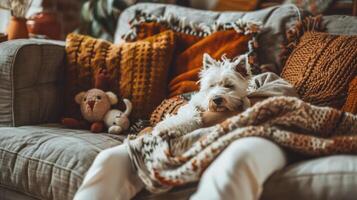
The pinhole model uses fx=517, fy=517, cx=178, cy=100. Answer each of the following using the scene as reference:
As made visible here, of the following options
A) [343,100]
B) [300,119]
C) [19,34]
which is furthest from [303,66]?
[19,34]

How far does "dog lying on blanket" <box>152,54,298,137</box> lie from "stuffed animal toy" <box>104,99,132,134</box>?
0.33m

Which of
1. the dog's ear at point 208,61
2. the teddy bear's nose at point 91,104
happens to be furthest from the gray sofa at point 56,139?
the dog's ear at point 208,61

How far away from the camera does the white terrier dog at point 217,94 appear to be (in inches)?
66.1

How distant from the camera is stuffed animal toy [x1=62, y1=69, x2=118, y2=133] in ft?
6.85

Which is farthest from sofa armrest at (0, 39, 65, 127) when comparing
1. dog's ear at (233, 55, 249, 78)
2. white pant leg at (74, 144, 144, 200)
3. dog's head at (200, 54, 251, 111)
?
dog's ear at (233, 55, 249, 78)

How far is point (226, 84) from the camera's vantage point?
67.7 inches

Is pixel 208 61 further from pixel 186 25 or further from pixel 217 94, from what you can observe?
pixel 186 25

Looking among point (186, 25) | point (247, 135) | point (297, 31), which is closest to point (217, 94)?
point (247, 135)

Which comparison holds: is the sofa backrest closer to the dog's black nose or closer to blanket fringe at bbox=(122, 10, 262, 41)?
blanket fringe at bbox=(122, 10, 262, 41)

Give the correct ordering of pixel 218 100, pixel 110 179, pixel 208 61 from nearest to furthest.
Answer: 1. pixel 110 179
2. pixel 218 100
3. pixel 208 61

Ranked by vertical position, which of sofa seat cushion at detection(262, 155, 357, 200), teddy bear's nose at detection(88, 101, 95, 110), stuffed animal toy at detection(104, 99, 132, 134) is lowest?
stuffed animal toy at detection(104, 99, 132, 134)

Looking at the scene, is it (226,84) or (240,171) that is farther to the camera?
(226,84)

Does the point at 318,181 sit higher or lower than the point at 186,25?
lower

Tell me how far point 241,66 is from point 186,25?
699 mm
